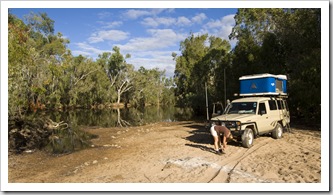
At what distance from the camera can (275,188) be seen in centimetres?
595

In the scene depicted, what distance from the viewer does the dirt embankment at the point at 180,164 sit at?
7.07 metres

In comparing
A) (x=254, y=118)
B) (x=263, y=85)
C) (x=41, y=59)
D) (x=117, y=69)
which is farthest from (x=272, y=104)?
(x=117, y=69)

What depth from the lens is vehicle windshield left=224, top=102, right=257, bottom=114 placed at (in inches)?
446

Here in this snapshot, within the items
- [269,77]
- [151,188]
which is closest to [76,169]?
[151,188]

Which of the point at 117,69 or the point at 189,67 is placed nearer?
the point at 189,67

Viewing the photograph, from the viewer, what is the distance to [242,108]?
38.3ft

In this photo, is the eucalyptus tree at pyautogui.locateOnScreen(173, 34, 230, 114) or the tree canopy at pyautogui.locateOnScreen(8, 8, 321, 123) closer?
the tree canopy at pyautogui.locateOnScreen(8, 8, 321, 123)

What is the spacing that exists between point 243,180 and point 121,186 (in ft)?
10.1

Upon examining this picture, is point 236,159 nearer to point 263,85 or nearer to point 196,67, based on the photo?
point 263,85

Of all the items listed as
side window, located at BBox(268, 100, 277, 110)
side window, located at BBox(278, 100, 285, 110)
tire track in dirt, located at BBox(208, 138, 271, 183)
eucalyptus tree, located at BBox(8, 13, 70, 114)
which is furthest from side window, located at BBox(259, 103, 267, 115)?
eucalyptus tree, located at BBox(8, 13, 70, 114)

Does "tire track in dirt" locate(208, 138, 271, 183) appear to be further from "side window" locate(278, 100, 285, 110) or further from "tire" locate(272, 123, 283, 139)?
"side window" locate(278, 100, 285, 110)

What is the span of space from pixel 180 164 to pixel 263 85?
6472 mm

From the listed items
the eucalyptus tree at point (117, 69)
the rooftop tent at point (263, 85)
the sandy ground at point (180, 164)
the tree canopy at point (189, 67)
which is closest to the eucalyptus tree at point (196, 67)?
the tree canopy at point (189, 67)

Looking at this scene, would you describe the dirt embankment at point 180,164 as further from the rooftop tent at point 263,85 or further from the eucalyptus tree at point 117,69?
the eucalyptus tree at point 117,69
